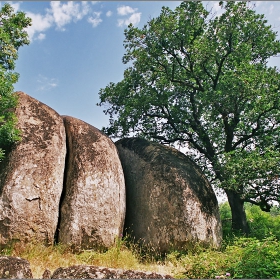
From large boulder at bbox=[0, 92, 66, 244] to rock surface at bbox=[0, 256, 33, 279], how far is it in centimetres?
233

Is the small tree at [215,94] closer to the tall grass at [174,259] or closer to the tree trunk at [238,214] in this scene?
the tree trunk at [238,214]

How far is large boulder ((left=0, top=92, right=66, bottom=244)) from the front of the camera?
8.16 meters

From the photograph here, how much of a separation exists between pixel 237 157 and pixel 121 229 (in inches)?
190

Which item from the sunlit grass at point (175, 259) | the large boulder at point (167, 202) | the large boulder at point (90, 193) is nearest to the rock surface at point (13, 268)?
the sunlit grass at point (175, 259)

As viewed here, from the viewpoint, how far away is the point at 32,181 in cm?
859

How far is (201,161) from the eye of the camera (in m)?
14.8

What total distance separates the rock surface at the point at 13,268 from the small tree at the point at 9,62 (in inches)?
130

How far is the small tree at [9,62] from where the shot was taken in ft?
28.3

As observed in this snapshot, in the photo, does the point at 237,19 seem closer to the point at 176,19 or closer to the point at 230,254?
the point at 176,19

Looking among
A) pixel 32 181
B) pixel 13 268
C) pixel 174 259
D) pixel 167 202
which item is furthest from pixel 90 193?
pixel 13 268

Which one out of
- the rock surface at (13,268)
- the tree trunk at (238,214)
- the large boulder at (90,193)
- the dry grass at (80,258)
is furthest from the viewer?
the tree trunk at (238,214)

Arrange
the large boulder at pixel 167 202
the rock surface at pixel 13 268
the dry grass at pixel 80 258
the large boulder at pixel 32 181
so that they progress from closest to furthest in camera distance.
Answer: the rock surface at pixel 13 268 → the dry grass at pixel 80 258 → the large boulder at pixel 32 181 → the large boulder at pixel 167 202

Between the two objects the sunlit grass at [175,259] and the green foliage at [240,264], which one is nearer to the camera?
the green foliage at [240,264]

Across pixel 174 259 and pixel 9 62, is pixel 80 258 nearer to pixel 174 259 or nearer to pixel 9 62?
pixel 174 259
